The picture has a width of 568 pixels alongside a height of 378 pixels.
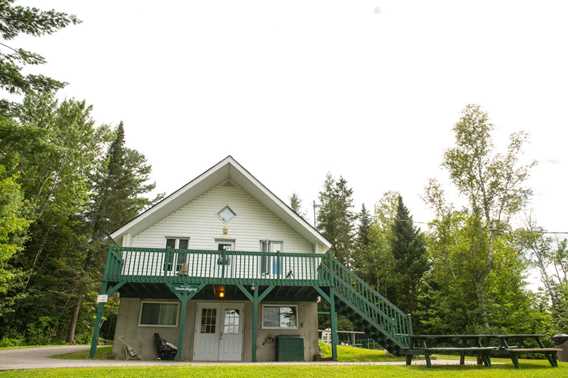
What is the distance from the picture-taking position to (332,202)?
3906 cm

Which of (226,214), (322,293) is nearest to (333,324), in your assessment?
(322,293)

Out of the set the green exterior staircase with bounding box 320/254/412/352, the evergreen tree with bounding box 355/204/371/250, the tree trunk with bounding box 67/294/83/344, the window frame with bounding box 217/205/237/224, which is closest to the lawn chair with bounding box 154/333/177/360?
Answer: the window frame with bounding box 217/205/237/224

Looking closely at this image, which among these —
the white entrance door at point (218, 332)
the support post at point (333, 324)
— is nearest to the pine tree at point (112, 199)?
the white entrance door at point (218, 332)

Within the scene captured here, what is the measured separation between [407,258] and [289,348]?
59.8 ft

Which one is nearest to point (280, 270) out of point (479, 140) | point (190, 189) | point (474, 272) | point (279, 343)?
point (279, 343)

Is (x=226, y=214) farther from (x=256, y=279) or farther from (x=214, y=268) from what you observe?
(x=256, y=279)

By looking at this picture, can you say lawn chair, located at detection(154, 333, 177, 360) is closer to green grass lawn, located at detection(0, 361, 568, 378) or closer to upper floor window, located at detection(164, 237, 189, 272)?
upper floor window, located at detection(164, 237, 189, 272)

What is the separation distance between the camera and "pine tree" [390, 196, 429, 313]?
28969 millimetres

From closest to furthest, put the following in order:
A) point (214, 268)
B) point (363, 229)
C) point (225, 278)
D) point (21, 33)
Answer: point (21, 33) < point (214, 268) < point (225, 278) < point (363, 229)

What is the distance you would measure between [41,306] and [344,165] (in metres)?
31.1

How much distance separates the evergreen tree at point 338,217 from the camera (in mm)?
37281

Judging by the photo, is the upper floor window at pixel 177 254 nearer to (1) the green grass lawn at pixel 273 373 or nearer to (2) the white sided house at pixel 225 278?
(2) the white sided house at pixel 225 278

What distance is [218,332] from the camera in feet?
49.1

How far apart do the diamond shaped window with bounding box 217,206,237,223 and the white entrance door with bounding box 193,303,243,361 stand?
143 inches
